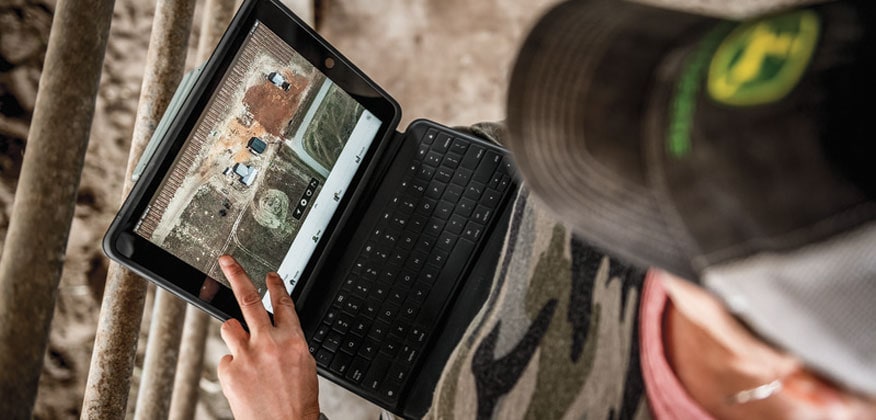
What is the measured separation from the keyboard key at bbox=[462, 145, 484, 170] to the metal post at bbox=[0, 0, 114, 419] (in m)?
0.46

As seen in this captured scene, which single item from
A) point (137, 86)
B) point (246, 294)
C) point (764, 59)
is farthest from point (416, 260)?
point (137, 86)

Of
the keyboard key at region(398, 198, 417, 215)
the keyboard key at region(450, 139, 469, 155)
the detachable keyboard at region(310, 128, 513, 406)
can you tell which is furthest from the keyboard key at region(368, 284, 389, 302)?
the keyboard key at region(450, 139, 469, 155)

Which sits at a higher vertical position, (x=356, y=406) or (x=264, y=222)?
(x=264, y=222)

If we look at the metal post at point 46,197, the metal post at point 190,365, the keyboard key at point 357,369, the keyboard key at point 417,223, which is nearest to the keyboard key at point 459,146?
the keyboard key at point 417,223

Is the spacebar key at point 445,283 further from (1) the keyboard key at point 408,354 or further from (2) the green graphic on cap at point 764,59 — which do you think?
(2) the green graphic on cap at point 764,59

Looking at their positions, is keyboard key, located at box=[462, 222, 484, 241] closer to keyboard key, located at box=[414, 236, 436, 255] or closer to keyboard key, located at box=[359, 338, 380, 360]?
keyboard key, located at box=[414, 236, 436, 255]

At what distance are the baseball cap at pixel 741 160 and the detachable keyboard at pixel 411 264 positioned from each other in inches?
17.7

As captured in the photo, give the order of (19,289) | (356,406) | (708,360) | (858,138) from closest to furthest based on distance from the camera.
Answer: (858,138) → (708,360) → (19,289) → (356,406)

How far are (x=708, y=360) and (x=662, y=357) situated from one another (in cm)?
6

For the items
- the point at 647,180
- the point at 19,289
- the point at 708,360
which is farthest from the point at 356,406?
the point at 647,180

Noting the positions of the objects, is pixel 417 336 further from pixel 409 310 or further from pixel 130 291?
pixel 130 291

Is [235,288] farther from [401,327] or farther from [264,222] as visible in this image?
[401,327]

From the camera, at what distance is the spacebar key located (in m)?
0.82

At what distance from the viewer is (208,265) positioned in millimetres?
739
